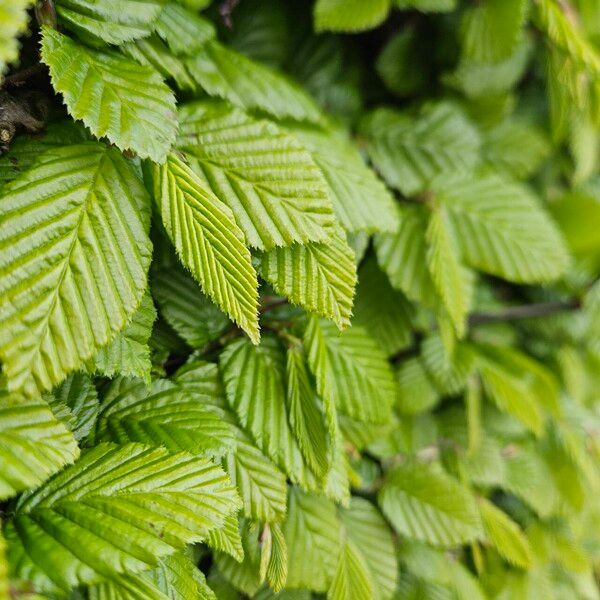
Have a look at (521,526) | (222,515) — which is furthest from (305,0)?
(521,526)

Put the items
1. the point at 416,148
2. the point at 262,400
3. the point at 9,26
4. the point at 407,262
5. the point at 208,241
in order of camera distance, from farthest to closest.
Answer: the point at 416,148 → the point at 407,262 → the point at 262,400 → the point at 208,241 → the point at 9,26

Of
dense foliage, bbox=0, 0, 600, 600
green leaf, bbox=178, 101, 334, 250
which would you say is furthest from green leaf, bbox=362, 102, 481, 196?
green leaf, bbox=178, 101, 334, 250

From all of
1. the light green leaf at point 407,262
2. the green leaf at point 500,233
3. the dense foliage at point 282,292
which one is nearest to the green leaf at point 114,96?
the dense foliage at point 282,292

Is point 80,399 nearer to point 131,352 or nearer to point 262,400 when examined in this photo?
point 131,352

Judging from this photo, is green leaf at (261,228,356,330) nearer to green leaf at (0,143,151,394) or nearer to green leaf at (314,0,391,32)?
green leaf at (0,143,151,394)

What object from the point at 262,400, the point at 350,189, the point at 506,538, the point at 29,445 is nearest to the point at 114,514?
the point at 29,445

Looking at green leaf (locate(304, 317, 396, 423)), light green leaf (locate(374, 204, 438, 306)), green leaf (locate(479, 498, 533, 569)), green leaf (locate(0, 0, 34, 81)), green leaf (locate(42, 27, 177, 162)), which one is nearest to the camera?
green leaf (locate(0, 0, 34, 81))
